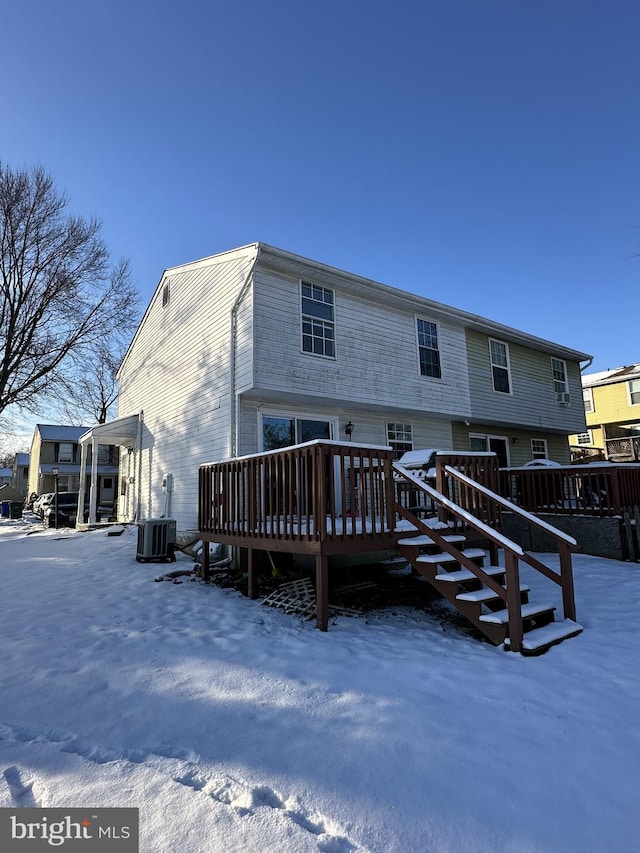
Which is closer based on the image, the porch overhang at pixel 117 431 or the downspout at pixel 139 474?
the downspout at pixel 139 474

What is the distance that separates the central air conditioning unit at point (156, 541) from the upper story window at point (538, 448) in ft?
39.2

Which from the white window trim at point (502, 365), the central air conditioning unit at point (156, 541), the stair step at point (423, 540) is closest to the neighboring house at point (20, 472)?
the central air conditioning unit at point (156, 541)

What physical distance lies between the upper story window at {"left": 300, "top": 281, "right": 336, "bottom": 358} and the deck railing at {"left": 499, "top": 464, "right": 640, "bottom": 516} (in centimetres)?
462

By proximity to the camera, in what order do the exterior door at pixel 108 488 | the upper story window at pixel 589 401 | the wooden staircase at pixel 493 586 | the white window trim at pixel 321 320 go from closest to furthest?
the wooden staircase at pixel 493 586 → the white window trim at pixel 321 320 → the upper story window at pixel 589 401 → the exterior door at pixel 108 488

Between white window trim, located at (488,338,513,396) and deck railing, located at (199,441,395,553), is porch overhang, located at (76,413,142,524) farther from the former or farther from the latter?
white window trim, located at (488,338,513,396)

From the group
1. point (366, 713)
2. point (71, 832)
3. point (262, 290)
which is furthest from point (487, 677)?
point (262, 290)

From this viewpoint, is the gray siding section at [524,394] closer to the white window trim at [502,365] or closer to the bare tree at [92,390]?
the white window trim at [502,365]

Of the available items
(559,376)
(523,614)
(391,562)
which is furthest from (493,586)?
(559,376)

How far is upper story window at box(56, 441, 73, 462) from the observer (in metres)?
36.6

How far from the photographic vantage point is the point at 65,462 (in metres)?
36.7

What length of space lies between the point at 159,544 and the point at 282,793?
719 cm

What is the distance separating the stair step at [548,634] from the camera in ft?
12.9

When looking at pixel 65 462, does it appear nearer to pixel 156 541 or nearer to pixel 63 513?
pixel 63 513

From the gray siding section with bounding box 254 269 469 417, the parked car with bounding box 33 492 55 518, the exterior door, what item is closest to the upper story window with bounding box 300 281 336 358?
the gray siding section with bounding box 254 269 469 417
